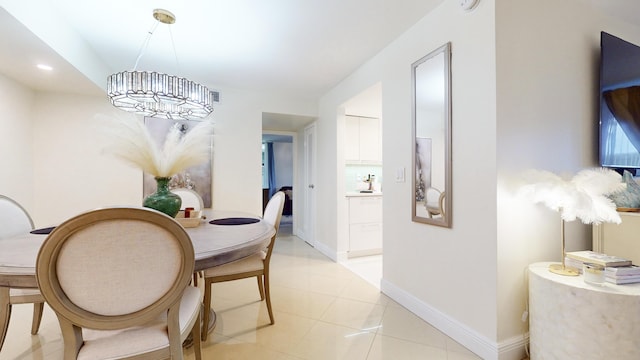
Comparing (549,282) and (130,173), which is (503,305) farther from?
(130,173)

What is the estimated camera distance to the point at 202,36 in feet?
7.72

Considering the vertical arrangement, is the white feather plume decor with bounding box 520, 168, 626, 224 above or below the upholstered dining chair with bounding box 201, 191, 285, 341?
above

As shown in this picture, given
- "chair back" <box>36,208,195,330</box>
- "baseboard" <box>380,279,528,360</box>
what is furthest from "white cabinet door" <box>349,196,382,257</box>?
"chair back" <box>36,208,195,330</box>

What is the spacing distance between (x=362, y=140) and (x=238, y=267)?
293 cm

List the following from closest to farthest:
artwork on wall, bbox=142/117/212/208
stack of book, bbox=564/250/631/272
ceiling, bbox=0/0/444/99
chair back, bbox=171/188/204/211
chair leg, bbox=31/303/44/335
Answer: stack of book, bbox=564/250/631/272 < chair leg, bbox=31/303/44/335 < ceiling, bbox=0/0/444/99 < chair back, bbox=171/188/204/211 < artwork on wall, bbox=142/117/212/208

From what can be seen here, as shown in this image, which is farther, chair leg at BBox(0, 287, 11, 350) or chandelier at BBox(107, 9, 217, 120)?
chandelier at BBox(107, 9, 217, 120)

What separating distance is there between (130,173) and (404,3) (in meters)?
3.47

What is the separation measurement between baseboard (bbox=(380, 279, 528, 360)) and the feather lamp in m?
0.51

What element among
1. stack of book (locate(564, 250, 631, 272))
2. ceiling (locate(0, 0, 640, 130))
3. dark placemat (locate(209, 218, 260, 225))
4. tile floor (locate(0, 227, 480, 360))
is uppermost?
ceiling (locate(0, 0, 640, 130))

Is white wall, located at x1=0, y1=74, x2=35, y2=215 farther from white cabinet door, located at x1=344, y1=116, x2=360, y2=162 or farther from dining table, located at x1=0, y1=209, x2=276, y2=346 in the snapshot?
white cabinet door, located at x1=344, y1=116, x2=360, y2=162

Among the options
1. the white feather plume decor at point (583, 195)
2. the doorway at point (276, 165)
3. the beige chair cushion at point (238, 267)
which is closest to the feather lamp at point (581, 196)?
the white feather plume decor at point (583, 195)

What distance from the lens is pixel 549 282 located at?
1415mm

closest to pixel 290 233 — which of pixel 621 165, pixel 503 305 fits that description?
pixel 503 305

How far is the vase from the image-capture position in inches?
67.3
